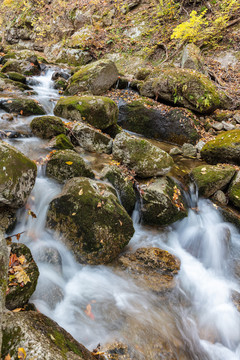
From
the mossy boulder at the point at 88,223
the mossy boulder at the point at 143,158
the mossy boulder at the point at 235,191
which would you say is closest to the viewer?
the mossy boulder at the point at 88,223

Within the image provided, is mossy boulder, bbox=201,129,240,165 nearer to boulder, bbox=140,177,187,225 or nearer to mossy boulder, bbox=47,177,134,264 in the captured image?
boulder, bbox=140,177,187,225

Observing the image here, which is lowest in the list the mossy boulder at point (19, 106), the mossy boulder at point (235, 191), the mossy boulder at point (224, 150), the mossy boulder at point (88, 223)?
the mossy boulder at point (88, 223)

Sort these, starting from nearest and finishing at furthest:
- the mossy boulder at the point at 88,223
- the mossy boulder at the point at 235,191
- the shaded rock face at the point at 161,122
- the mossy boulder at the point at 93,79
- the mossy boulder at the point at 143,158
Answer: the mossy boulder at the point at 88,223, the mossy boulder at the point at 143,158, the mossy boulder at the point at 235,191, the shaded rock face at the point at 161,122, the mossy boulder at the point at 93,79

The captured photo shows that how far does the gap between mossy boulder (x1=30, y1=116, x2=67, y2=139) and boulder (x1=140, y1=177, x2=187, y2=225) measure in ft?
9.96

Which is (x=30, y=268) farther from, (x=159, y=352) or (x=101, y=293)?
(x=159, y=352)

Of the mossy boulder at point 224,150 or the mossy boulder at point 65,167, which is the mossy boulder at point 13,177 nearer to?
the mossy boulder at point 65,167

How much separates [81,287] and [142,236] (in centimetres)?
187

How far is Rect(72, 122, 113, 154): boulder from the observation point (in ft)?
19.9

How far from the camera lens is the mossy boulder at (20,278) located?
225 cm

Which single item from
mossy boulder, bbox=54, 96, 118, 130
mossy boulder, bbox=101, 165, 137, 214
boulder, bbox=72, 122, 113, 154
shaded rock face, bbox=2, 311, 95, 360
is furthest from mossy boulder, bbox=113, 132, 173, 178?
shaded rock face, bbox=2, 311, 95, 360

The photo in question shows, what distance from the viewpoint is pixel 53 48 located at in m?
18.4

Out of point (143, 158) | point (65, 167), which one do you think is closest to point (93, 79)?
point (143, 158)

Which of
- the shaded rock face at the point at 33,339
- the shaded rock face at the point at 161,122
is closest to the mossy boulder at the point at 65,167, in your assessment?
the shaded rock face at the point at 33,339

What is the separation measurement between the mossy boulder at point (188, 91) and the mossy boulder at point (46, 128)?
5.67m
